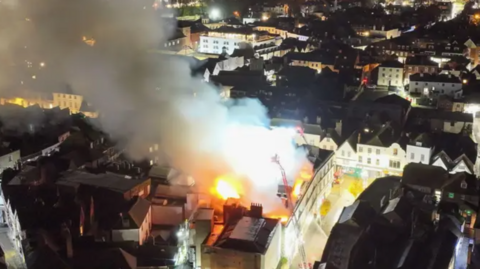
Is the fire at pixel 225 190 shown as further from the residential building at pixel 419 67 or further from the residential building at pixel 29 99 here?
the residential building at pixel 419 67

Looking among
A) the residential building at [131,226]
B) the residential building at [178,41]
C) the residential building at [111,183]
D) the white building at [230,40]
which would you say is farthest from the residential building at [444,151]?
the white building at [230,40]

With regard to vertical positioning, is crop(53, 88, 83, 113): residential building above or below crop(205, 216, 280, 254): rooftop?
above

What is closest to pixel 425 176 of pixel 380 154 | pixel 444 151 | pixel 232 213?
pixel 444 151

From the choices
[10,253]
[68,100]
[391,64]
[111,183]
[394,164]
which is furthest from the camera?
[391,64]

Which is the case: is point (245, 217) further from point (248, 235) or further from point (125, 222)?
point (125, 222)

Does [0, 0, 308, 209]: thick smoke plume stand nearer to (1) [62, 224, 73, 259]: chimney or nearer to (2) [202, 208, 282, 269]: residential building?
(2) [202, 208, 282, 269]: residential building

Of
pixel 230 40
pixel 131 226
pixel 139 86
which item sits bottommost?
pixel 131 226

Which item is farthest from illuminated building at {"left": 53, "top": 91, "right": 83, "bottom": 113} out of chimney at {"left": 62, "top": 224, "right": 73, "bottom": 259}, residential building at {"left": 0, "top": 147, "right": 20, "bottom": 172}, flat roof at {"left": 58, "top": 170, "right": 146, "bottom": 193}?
chimney at {"left": 62, "top": 224, "right": 73, "bottom": 259}
